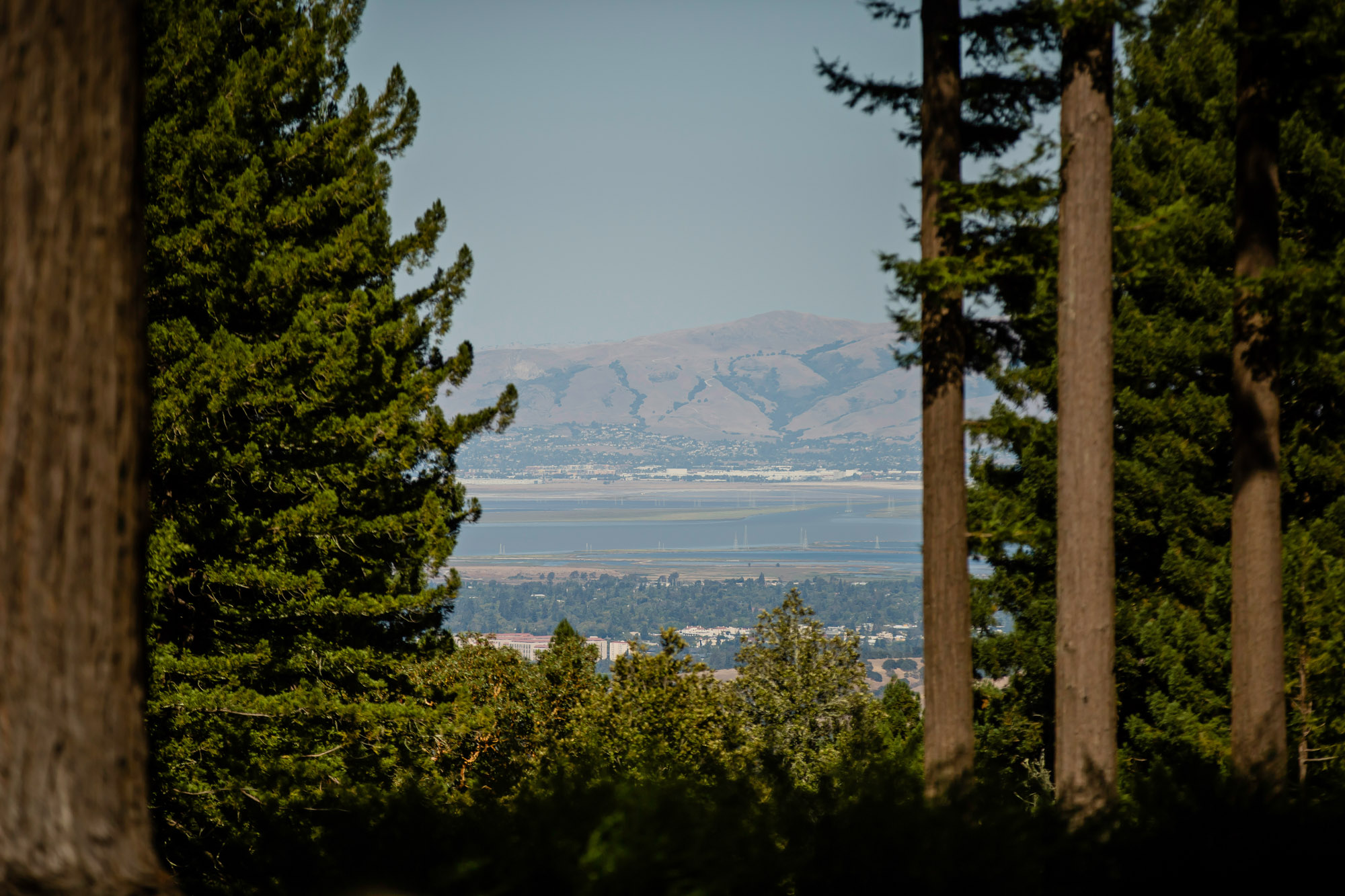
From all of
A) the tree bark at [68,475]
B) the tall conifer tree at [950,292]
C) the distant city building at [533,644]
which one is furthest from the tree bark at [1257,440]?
the distant city building at [533,644]

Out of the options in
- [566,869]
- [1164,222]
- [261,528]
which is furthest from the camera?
[261,528]

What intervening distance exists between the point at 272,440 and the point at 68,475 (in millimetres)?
10046

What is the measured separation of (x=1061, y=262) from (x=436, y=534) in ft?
30.1

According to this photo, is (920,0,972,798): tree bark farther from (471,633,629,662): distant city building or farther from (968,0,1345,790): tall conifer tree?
(471,633,629,662): distant city building

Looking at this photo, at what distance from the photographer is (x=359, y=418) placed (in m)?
13.2

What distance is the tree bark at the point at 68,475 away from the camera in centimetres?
282

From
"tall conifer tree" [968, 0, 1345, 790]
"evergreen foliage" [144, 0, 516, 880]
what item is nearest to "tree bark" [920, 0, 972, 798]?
"tall conifer tree" [968, 0, 1345, 790]

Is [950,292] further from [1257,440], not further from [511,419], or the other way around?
[511,419]

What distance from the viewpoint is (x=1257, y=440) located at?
8.09 metres

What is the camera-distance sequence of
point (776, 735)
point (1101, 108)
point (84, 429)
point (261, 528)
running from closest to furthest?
point (84, 429) → point (1101, 108) → point (261, 528) → point (776, 735)

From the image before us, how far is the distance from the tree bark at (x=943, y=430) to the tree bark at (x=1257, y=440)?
7.51 ft

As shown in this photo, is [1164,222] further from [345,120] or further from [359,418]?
[345,120]

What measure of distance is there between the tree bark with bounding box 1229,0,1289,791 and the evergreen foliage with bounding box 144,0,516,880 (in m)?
8.53

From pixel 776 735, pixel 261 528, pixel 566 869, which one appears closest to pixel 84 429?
pixel 566 869
